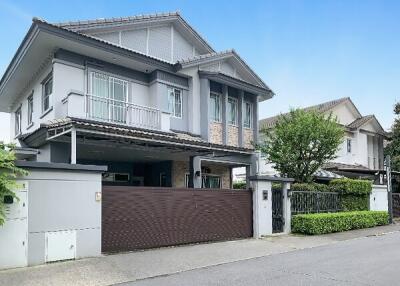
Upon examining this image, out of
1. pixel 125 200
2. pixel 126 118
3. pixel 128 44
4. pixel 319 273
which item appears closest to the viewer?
pixel 319 273

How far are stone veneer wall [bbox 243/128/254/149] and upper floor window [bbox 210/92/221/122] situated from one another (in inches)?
77.4

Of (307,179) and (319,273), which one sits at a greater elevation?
(307,179)

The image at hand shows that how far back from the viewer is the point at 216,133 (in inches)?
845

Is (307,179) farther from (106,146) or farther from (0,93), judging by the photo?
(0,93)

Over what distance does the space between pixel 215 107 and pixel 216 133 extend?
1.39m

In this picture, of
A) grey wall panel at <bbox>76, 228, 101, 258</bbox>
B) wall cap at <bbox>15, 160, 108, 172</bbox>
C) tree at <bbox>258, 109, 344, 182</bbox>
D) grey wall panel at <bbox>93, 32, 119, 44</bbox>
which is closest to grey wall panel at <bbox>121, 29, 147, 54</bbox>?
grey wall panel at <bbox>93, 32, 119, 44</bbox>

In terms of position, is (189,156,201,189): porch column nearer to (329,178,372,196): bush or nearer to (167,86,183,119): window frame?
(167,86,183,119): window frame

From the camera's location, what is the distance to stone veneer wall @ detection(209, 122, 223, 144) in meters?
21.2

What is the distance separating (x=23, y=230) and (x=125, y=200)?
2943 millimetres

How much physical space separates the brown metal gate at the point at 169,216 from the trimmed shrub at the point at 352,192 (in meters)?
7.08

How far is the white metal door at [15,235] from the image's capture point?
9367 millimetres

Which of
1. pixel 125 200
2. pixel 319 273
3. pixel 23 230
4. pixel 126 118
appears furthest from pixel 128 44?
pixel 319 273

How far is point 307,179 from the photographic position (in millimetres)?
20922

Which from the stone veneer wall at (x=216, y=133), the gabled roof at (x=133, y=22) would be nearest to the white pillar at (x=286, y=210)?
the stone veneer wall at (x=216, y=133)
